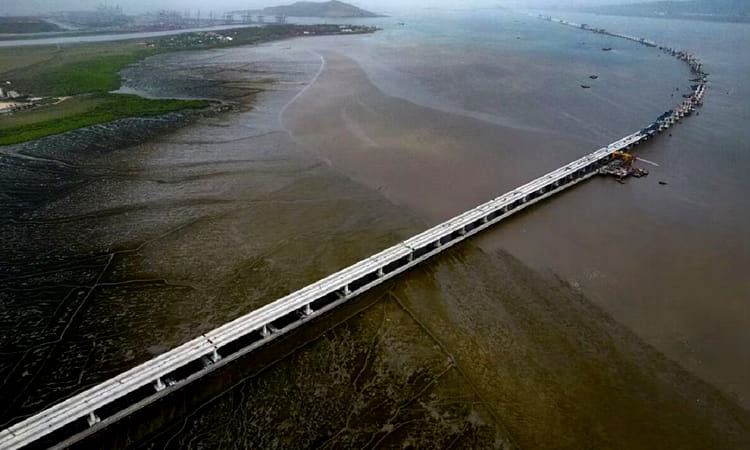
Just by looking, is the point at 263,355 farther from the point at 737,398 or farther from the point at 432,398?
the point at 737,398

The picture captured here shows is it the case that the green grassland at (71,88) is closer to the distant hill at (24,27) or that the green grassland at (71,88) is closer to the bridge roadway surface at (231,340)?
the bridge roadway surface at (231,340)

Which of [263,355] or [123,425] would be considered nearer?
[123,425]

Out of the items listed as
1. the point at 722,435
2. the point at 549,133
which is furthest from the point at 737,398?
the point at 549,133

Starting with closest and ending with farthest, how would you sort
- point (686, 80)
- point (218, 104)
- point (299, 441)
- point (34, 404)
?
point (299, 441), point (34, 404), point (218, 104), point (686, 80)

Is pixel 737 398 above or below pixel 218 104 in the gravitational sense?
below

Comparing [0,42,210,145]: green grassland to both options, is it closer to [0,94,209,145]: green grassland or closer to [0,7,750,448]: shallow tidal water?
[0,94,209,145]: green grassland

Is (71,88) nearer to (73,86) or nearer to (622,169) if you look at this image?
(73,86)
